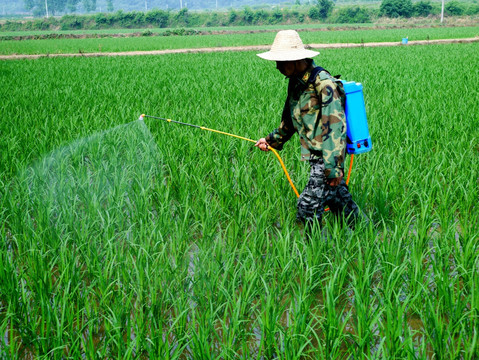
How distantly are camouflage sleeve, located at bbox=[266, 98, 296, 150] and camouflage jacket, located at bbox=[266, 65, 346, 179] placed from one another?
158 millimetres

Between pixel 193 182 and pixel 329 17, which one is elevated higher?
pixel 329 17

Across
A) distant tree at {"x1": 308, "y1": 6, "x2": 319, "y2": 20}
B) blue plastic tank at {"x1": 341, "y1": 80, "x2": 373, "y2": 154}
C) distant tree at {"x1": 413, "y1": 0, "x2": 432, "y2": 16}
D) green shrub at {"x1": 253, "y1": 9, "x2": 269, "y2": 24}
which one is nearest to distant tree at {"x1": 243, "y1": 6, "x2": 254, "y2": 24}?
green shrub at {"x1": 253, "y1": 9, "x2": 269, "y2": 24}

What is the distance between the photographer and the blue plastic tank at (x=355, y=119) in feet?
8.15

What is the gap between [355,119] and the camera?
2512 millimetres

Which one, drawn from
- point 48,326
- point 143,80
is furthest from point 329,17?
point 48,326

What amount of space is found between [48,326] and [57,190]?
183 centimetres

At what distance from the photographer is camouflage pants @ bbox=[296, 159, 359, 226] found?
2666 millimetres

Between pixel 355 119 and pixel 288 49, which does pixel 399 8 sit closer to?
pixel 355 119

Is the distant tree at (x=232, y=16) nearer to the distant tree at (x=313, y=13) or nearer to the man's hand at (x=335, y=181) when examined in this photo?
the distant tree at (x=313, y=13)

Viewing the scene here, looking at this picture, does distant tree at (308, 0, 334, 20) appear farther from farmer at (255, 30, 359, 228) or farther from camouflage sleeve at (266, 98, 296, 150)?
farmer at (255, 30, 359, 228)

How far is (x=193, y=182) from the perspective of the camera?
369cm

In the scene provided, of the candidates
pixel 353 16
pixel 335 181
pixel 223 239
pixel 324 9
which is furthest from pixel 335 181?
pixel 324 9

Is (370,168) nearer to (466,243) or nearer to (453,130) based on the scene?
(466,243)

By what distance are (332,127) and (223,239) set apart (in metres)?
0.90
